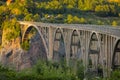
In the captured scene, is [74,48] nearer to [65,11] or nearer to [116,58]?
[116,58]

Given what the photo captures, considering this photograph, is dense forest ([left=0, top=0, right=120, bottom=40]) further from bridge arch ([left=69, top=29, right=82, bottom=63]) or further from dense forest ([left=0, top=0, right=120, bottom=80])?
bridge arch ([left=69, top=29, right=82, bottom=63])

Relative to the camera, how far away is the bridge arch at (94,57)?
186 ft

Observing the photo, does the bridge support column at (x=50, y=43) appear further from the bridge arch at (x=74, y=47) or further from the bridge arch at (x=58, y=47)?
the bridge arch at (x=74, y=47)

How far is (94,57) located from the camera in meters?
64.2

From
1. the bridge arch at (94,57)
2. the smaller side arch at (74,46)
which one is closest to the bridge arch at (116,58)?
the bridge arch at (94,57)

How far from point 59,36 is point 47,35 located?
8.04 ft

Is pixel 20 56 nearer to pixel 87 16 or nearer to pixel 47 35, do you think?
pixel 47 35

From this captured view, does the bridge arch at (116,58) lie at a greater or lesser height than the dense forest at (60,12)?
greater

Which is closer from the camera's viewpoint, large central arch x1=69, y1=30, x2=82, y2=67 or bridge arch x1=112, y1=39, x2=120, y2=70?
bridge arch x1=112, y1=39, x2=120, y2=70

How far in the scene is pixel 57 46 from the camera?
9469 cm

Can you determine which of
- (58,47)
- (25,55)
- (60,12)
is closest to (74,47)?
(58,47)

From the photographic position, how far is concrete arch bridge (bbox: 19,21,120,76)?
148ft

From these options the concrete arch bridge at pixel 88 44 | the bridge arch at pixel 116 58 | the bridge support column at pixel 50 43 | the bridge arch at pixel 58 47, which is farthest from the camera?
the bridge arch at pixel 58 47

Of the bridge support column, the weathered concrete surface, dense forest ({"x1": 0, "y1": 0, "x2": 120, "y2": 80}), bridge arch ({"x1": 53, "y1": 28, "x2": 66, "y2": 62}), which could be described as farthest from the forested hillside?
the bridge support column
